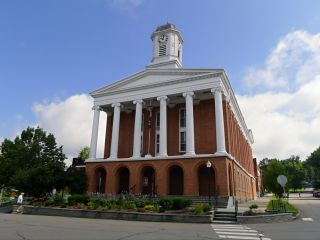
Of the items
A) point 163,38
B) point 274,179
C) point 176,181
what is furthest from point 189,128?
point 163,38

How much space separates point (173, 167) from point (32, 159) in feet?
74.4

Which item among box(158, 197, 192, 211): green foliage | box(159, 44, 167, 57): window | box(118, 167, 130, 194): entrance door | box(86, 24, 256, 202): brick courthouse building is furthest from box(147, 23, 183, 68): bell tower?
box(158, 197, 192, 211): green foliage

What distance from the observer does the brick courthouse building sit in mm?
31156

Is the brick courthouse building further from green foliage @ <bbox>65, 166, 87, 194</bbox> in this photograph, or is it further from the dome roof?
green foliage @ <bbox>65, 166, 87, 194</bbox>

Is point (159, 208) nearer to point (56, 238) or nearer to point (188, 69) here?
point (56, 238)

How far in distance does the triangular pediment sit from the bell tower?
449 cm

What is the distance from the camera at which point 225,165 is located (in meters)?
29.2

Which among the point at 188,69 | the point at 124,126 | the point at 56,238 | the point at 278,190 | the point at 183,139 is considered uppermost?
the point at 188,69

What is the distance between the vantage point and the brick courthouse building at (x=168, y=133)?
31156 millimetres

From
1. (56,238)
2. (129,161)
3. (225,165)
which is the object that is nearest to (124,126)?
(129,161)

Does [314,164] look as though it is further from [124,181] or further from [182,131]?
[124,181]

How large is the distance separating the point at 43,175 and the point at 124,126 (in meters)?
13.5

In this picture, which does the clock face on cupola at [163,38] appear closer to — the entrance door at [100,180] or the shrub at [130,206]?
the entrance door at [100,180]

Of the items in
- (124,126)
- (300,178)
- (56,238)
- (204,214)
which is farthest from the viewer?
(300,178)
